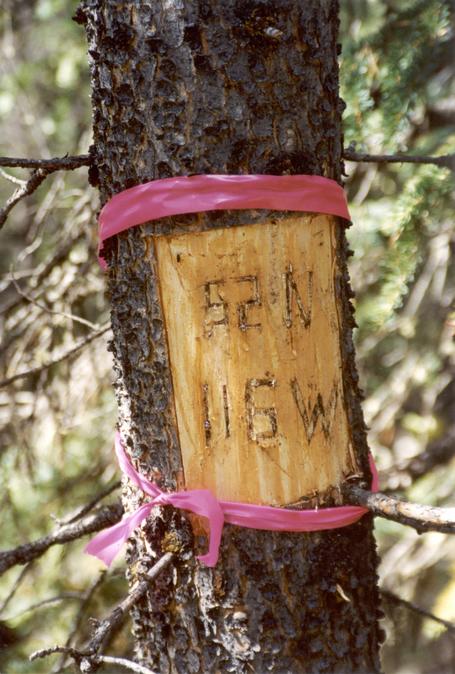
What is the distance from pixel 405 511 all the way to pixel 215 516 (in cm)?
37

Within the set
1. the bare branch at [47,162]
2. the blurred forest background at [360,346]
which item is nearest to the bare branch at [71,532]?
the blurred forest background at [360,346]

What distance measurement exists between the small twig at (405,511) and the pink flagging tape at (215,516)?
0.03m

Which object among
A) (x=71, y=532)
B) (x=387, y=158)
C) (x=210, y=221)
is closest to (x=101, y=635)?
(x=71, y=532)

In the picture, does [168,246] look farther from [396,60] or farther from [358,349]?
[358,349]

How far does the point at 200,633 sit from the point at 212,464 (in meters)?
0.35

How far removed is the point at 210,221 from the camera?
4.53 feet

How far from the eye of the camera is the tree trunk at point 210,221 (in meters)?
1.38

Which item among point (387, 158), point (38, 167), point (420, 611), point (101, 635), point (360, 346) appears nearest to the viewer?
point (101, 635)

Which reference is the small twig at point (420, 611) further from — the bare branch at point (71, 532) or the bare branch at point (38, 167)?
the bare branch at point (38, 167)

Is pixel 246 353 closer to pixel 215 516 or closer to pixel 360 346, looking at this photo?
pixel 215 516

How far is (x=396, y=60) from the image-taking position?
2.45 m

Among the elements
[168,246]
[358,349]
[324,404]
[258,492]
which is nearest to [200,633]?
[258,492]

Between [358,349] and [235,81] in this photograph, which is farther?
[358,349]

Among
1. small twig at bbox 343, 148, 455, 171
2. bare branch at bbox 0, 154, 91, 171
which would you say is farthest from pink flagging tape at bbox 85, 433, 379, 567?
small twig at bbox 343, 148, 455, 171
